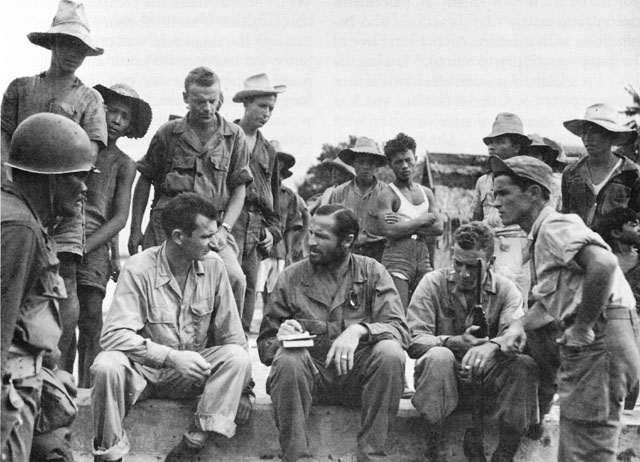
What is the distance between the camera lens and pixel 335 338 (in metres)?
5.15

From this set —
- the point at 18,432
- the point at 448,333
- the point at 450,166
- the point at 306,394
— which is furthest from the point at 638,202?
the point at 450,166

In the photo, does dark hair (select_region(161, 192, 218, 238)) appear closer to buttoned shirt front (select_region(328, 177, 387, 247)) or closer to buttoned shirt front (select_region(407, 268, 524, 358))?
buttoned shirt front (select_region(407, 268, 524, 358))

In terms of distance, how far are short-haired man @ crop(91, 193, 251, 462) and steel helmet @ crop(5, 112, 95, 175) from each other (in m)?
1.57

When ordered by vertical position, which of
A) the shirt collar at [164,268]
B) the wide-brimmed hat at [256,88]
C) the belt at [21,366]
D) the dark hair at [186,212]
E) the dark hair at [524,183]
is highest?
the wide-brimmed hat at [256,88]

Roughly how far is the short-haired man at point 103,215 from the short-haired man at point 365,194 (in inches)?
82.4

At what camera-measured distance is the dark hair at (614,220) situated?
5.57m

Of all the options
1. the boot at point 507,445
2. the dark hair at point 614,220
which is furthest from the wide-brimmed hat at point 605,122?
the boot at point 507,445

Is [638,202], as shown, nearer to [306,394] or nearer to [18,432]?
[306,394]

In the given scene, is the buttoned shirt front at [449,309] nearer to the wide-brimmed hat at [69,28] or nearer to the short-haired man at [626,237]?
the short-haired man at [626,237]

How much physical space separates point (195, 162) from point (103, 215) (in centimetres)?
73

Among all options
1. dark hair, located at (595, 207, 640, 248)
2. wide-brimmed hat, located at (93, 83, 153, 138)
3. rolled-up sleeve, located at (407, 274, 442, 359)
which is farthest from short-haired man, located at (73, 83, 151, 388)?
dark hair, located at (595, 207, 640, 248)

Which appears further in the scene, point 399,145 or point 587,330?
point 399,145

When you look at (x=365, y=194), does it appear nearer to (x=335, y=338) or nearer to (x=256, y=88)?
(x=256, y=88)

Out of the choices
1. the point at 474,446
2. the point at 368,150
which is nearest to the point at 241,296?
the point at 474,446
